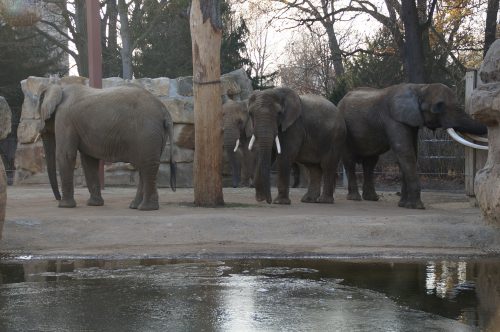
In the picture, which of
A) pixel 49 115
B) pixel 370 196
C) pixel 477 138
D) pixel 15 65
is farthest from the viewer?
pixel 15 65

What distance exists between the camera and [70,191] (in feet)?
37.1

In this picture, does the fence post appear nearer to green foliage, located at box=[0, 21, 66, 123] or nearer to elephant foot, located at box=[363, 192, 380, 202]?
elephant foot, located at box=[363, 192, 380, 202]

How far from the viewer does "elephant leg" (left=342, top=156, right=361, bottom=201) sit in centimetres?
1327

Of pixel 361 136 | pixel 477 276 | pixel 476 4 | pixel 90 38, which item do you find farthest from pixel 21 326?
pixel 476 4

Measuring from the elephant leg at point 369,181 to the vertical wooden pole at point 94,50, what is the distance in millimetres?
4431

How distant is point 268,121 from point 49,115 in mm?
2986

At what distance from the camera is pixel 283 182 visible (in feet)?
39.7

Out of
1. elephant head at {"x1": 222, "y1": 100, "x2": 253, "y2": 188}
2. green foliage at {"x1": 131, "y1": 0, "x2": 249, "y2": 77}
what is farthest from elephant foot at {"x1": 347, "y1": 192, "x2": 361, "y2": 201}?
green foliage at {"x1": 131, "y1": 0, "x2": 249, "y2": 77}

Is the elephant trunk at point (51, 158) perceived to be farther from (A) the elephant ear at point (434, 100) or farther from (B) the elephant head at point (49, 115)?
(A) the elephant ear at point (434, 100)

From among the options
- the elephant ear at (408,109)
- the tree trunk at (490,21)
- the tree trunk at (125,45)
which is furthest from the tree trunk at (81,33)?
the elephant ear at (408,109)

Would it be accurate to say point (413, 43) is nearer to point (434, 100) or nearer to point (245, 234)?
point (434, 100)

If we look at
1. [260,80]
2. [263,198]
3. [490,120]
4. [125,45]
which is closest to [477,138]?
[490,120]

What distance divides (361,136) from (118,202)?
152 inches

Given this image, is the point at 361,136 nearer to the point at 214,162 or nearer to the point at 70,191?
the point at 214,162
